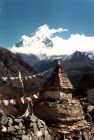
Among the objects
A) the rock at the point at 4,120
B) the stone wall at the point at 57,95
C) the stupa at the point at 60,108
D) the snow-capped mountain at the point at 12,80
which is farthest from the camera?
the snow-capped mountain at the point at 12,80

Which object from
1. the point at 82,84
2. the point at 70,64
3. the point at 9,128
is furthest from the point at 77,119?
the point at 70,64

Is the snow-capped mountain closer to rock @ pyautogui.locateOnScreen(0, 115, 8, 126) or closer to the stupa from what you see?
the stupa

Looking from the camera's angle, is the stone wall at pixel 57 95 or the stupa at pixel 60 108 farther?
the stone wall at pixel 57 95

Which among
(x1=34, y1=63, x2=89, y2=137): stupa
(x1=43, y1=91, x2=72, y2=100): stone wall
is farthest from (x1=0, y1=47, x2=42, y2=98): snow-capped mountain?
(x1=43, y1=91, x2=72, y2=100): stone wall

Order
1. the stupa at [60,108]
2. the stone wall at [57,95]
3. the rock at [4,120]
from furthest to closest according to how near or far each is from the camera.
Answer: the stone wall at [57,95] → the stupa at [60,108] → the rock at [4,120]

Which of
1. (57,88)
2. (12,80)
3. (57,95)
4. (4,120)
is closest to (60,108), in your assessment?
(57,95)

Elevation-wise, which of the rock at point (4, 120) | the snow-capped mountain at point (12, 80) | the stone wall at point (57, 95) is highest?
the snow-capped mountain at point (12, 80)

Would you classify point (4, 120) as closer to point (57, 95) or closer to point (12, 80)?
point (57, 95)

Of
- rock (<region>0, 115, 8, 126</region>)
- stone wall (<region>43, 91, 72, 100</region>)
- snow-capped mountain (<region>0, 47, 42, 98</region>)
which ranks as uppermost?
snow-capped mountain (<region>0, 47, 42, 98</region>)

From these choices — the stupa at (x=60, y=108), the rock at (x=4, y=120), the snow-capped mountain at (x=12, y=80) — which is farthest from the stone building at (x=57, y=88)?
the snow-capped mountain at (x=12, y=80)

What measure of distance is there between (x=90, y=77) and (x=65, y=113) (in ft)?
146

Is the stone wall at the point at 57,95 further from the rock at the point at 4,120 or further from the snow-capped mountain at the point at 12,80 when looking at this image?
the snow-capped mountain at the point at 12,80

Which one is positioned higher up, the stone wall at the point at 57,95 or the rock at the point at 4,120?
the stone wall at the point at 57,95

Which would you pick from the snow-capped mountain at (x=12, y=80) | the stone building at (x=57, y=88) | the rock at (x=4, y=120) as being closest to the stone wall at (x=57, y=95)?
the stone building at (x=57, y=88)
